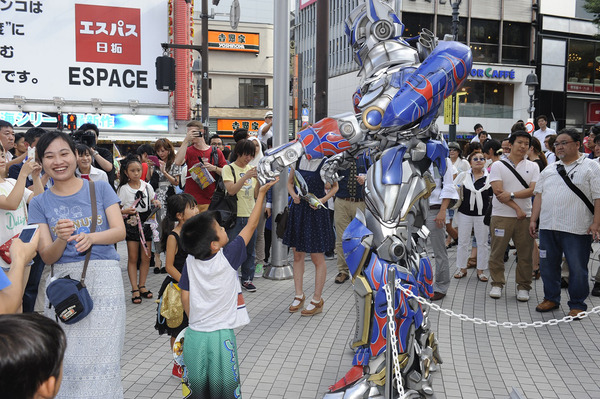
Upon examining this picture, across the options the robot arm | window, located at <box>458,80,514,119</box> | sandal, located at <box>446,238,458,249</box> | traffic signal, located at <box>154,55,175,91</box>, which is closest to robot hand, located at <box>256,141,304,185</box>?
the robot arm

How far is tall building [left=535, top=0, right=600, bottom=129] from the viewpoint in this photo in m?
31.8

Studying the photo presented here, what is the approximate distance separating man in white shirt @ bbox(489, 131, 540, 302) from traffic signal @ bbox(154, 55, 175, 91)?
7.29 meters

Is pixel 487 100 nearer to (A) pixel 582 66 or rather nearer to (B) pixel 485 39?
(B) pixel 485 39

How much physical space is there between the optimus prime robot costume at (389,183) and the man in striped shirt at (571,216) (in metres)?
2.45

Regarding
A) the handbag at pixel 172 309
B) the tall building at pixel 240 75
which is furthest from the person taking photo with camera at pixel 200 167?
the tall building at pixel 240 75

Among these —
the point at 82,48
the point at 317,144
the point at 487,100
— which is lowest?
the point at 317,144

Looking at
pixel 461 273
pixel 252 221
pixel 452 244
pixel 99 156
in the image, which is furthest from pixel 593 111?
pixel 252 221

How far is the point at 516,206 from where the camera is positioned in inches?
246

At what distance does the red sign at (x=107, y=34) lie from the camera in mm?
15875

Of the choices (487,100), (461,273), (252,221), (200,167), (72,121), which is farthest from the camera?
(487,100)

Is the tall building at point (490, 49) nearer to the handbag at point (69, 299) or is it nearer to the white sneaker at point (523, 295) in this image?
the white sneaker at point (523, 295)

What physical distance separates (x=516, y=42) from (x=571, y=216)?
99.1ft

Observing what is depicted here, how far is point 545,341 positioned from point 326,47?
5.30 meters

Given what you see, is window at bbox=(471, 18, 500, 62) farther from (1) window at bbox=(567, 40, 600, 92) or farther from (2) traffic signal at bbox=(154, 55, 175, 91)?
(2) traffic signal at bbox=(154, 55, 175, 91)
